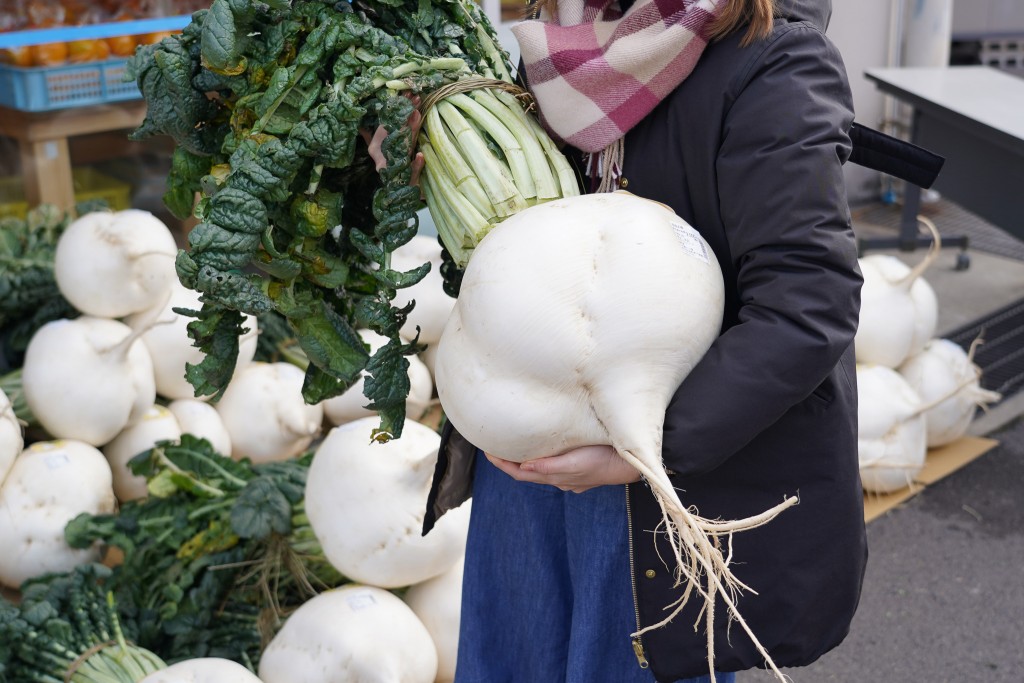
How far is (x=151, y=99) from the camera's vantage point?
5.83 ft

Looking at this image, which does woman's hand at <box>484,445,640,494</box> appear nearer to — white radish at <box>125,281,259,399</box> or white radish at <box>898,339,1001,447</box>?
white radish at <box>125,281,259,399</box>

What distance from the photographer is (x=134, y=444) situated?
293 cm

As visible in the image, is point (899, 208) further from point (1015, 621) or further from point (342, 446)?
point (342, 446)

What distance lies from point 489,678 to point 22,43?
253cm

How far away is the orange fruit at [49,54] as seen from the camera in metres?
3.42

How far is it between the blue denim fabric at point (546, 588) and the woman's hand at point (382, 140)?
1.68 ft

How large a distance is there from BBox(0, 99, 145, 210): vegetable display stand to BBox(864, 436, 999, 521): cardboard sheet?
2877 millimetres

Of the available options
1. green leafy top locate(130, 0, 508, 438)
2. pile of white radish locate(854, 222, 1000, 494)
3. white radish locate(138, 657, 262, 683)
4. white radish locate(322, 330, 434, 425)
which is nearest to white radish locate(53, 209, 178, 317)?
white radish locate(322, 330, 434, 425)

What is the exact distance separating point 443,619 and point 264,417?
3.09ft

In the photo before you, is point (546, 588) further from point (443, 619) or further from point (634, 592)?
point (443, 619)

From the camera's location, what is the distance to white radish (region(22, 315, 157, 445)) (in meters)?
2.77

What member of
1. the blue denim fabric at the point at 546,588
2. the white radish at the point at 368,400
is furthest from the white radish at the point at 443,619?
the white radish at the point at 368,400

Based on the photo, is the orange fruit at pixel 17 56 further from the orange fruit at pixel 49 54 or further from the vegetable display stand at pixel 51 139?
the vegetable display stand at pixel 51 139

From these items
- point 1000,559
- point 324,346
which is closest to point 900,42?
point 1000,559
